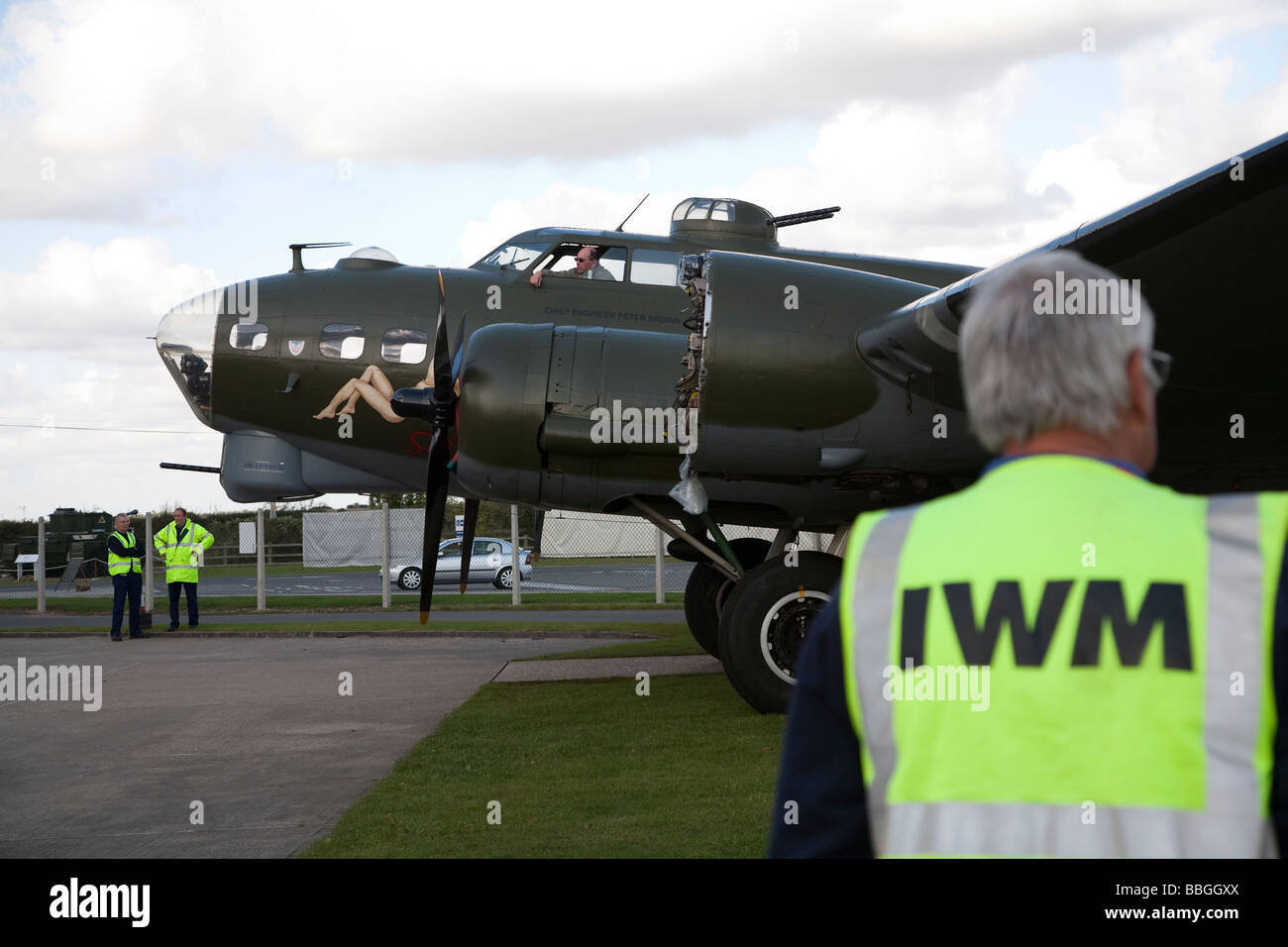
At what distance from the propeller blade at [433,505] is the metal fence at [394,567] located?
705cm

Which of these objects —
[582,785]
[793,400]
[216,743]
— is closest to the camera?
[582,785]

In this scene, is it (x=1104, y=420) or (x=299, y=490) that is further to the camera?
(x=299, y=490)

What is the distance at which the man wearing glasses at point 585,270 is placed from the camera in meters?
12.1

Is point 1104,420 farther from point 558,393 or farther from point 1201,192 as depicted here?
point 558,393

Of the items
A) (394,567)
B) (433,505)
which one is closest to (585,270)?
(433,505)

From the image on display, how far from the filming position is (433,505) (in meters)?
10.3

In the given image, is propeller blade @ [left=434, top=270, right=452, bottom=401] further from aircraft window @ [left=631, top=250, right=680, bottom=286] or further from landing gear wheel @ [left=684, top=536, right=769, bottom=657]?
landing gear wheel @ [left=684, top=536, right=769, bottom=657]

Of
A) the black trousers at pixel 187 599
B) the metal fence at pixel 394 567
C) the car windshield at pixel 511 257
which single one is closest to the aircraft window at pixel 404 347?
the car windshield at pixel 511 257

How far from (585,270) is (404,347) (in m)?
1.95

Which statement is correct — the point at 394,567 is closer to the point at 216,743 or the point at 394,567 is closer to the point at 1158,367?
the point at 216,743
